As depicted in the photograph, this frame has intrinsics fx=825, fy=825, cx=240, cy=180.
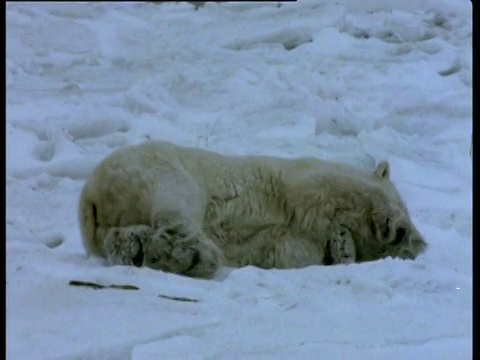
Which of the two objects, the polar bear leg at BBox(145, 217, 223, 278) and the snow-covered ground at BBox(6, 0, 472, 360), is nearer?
the snow-covered ground at BBox(6, 0, 472, 360)

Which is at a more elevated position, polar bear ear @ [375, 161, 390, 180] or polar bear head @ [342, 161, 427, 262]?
polar bear ear @ [375, 161, 390, 180]

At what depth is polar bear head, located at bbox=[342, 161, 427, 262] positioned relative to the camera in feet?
13.4

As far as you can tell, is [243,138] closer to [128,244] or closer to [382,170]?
[382,170]

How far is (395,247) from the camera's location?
161 inches

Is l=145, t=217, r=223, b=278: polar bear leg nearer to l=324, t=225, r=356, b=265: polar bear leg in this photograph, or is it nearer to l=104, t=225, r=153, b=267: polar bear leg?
l=104, t=225, r=153, b=267: polar bear leg

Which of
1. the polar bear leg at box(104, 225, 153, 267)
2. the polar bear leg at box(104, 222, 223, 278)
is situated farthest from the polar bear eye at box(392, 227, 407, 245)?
the polar bear leg at box(104, 225, 153, 267)

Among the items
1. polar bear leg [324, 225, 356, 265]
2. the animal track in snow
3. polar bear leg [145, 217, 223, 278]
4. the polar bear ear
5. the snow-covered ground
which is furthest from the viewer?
the animal track in snow

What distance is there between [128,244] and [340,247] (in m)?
1.11

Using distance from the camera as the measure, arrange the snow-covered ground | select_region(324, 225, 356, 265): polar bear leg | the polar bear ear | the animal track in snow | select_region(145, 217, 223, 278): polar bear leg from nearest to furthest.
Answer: the snow-covered ground, select_region(145, 217, 223, 278): polar bear leg, select_region(324, 225, 356, 265): polar bear leg, the polar bear ear, the animal track in snow

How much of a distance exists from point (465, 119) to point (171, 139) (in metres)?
2.23

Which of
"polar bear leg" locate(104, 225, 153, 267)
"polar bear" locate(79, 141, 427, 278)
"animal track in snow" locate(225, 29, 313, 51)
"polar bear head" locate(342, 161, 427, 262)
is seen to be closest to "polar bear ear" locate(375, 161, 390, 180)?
"polar bear" locate(79, 141, 427, 278)

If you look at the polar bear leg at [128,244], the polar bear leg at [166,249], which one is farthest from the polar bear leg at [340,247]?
the polar bear leg at [128,244]

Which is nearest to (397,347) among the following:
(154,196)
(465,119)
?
(154,196)

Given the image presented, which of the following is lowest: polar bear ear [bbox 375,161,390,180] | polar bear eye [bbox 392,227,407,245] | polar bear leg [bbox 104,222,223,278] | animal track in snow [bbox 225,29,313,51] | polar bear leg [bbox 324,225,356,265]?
polar bear leg [bbox 324,225,356,265]
